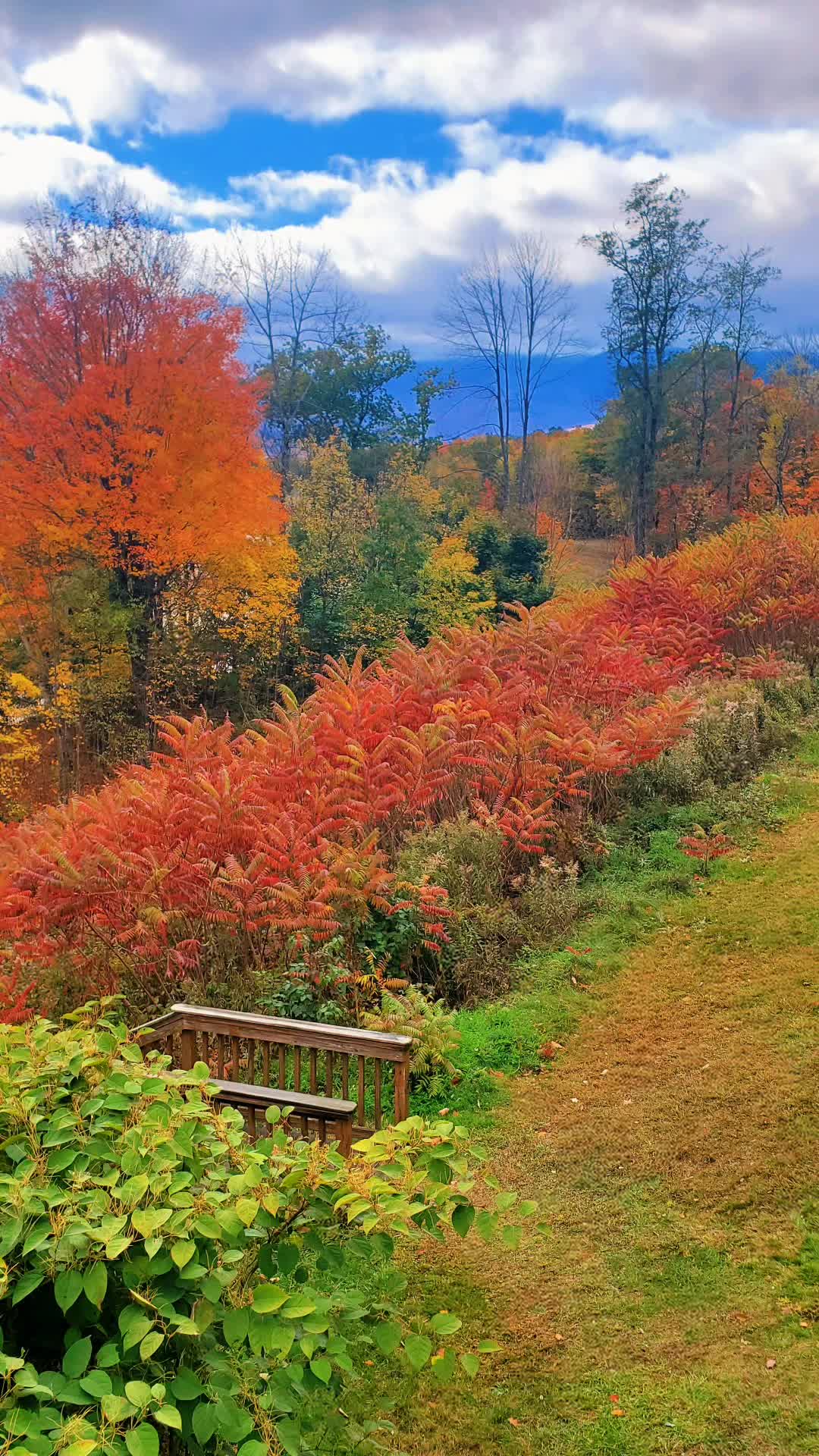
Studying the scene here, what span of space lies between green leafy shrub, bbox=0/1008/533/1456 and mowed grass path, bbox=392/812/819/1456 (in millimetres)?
1240

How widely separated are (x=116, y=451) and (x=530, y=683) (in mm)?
11881

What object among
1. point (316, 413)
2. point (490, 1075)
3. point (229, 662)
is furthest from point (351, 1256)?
point (316, 413)

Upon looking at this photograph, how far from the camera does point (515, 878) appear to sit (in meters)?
7.60

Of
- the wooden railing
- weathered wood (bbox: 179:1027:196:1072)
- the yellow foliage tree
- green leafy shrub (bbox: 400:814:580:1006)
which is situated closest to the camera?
the wooden railing

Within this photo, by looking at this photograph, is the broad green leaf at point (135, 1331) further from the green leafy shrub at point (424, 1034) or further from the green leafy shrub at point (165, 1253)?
the green leafy shrub at point (424, 1034)

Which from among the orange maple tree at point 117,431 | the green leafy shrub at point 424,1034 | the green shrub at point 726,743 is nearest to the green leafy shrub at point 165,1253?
the green leafy shrub at point 424,1034

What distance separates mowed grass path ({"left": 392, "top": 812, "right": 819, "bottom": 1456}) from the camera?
3.44 metres

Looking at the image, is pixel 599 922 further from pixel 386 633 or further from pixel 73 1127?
pixel 386 633

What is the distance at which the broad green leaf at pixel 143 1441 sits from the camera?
1796 millimetres

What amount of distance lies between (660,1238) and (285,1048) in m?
2.07

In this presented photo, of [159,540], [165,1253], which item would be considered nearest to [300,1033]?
[165,1253]

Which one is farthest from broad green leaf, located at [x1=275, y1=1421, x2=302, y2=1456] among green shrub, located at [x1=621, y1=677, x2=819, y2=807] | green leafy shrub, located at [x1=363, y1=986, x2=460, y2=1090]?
green shrub, located at [x1=621, y1=677, x2=819, y2=807]

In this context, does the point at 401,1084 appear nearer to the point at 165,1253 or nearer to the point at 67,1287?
the point at 165,1253

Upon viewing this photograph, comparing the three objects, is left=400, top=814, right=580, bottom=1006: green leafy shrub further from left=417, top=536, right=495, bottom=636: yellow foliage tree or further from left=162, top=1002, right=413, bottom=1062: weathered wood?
left=417, top=536, right=495, bottom=636: yellow foliage tree
